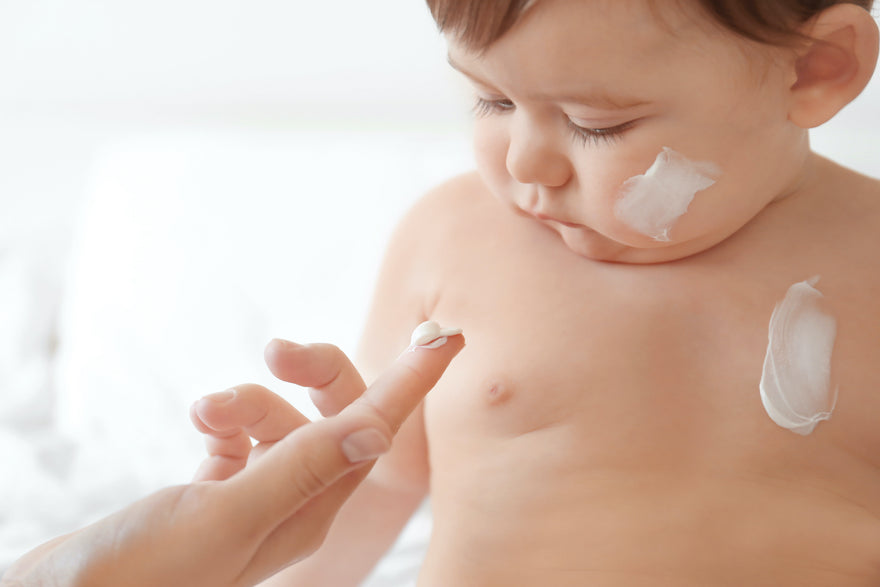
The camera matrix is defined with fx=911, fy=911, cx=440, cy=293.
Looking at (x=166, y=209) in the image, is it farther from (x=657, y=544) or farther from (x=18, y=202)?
(x=657, y=544)

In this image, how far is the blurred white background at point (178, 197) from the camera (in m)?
1.21

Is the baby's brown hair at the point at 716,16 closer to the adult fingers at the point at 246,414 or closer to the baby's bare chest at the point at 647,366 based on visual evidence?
the baby's bare chest at the point at 647,366

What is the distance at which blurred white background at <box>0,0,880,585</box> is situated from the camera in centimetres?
121

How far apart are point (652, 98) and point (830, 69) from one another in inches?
6.1

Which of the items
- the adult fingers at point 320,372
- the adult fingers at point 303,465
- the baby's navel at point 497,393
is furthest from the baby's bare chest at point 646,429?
the adult fingers at point 303,465

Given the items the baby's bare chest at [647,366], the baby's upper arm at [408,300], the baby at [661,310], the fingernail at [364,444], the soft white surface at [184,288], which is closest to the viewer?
the fingernail at [364,444]

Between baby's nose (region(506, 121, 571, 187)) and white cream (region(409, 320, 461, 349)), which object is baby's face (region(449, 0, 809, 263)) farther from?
white cream (region(409, 320, 461, 349))

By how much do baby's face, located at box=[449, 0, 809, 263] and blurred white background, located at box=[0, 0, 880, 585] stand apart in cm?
33

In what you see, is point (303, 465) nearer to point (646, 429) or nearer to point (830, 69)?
point (646, 429)

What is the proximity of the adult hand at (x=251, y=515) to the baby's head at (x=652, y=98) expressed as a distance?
0.17 meters

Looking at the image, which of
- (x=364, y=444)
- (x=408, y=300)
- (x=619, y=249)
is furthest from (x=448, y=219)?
(x=364, y=444)

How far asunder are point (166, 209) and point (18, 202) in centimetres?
46

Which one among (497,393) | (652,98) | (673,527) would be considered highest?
(652,98)

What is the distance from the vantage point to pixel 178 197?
→ 4.58ft
